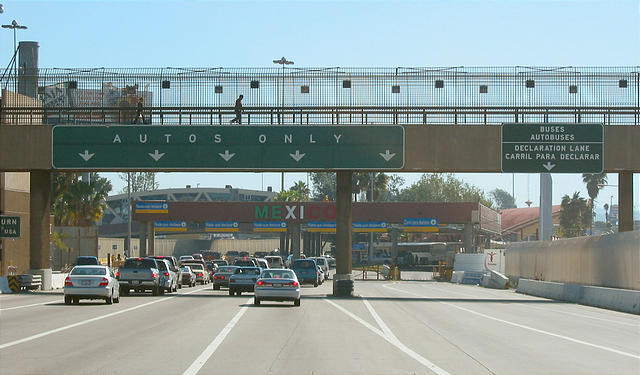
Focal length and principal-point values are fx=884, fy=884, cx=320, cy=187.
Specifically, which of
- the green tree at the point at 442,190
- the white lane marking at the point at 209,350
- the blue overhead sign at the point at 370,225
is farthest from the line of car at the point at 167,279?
the green tree at the point at 442,190

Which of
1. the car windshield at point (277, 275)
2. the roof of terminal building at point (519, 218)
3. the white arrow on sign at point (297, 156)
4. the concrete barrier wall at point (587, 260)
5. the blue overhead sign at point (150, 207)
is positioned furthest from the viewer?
the roof of terminal building at point (519, 218)

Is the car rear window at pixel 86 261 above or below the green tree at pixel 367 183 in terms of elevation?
below

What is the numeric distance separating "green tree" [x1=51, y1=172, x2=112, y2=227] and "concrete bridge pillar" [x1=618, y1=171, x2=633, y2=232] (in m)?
53.4

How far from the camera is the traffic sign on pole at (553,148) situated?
4059 cm

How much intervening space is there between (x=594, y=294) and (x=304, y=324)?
18071 millimetres

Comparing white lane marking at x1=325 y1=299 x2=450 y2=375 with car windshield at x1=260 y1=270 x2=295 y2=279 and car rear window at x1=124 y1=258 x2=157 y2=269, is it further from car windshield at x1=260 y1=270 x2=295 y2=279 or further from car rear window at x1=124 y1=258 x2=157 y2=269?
car rear window at x1=124 y1=258 x2=157 y2=269

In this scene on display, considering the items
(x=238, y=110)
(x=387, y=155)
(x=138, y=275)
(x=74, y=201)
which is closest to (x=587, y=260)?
(x=387, y=155)

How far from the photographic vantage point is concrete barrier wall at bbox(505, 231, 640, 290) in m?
35.5

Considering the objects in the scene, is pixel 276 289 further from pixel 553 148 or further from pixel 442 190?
pixel 442 190

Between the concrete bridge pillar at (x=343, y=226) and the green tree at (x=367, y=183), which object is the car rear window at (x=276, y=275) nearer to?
the concrete bridge pillar at (x=343, y=226)

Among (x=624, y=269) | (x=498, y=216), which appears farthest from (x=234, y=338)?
(x=498, y=216)

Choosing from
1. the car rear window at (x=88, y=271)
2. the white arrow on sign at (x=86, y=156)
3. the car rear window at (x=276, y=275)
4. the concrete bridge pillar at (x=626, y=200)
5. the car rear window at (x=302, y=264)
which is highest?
the white arrow on sign at (x=86, y=156)

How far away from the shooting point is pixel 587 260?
41.7 m

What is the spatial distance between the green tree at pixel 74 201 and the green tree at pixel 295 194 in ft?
171
